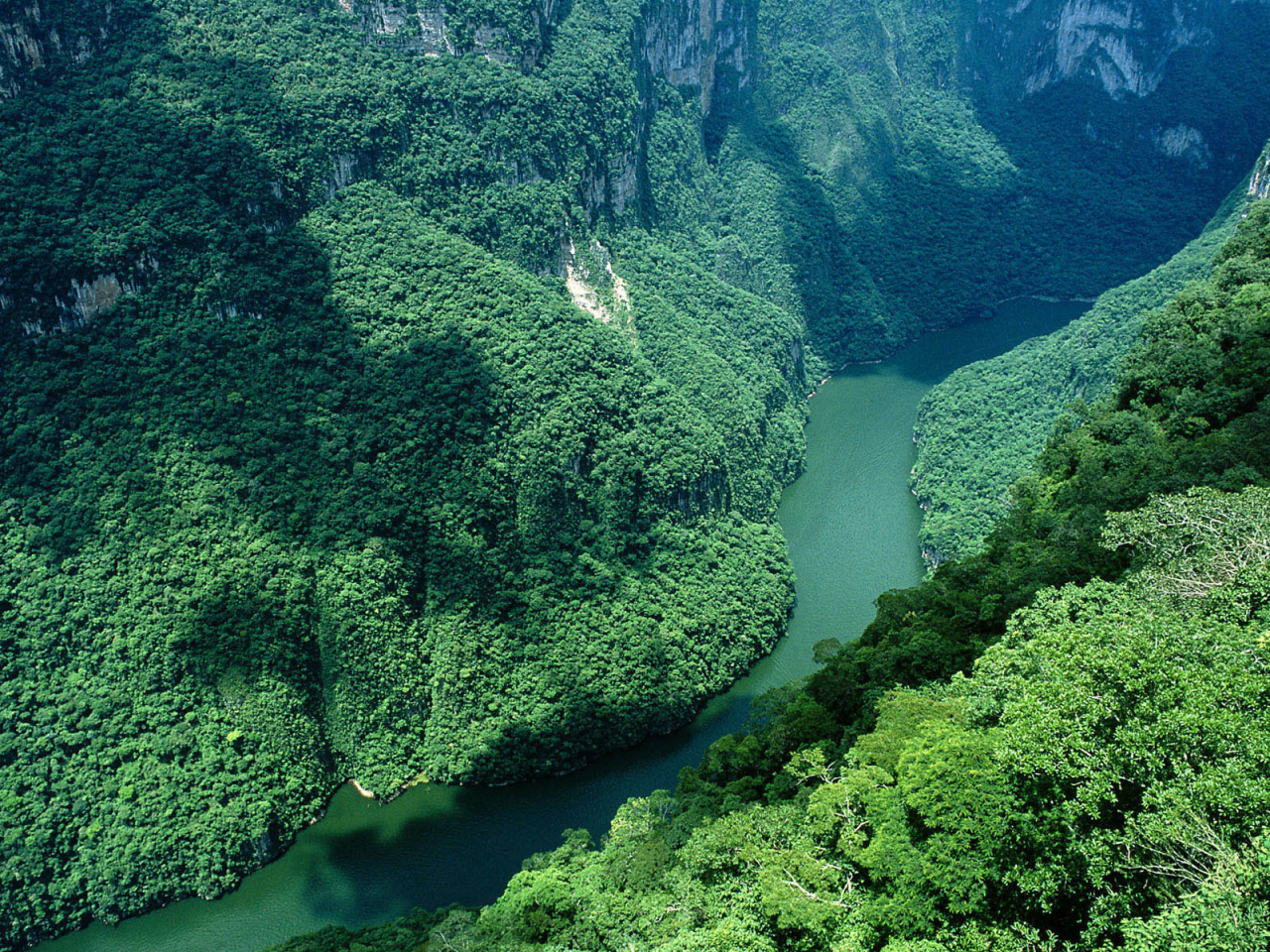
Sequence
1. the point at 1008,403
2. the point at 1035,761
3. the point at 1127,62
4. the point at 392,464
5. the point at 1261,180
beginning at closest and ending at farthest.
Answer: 1. the point at 1035,761
2. the point at 392,464
3. the point at 1008,403
4. the point at 1261,180
5. the point at 1127,62

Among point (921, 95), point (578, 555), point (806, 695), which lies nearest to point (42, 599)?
point (578, 555)

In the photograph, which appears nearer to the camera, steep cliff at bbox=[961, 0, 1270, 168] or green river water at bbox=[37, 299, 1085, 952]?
green river water at bbox=[37, 299, 1085, 952]

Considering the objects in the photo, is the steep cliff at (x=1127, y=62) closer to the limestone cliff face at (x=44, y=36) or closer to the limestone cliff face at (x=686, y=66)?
the limestone cliff face at (x=686, y=66)

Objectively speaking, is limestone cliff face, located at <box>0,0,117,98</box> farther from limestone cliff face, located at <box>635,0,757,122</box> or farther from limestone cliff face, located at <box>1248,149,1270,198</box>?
limestone cliff face, located at <box>1248,149,1270,198</box>

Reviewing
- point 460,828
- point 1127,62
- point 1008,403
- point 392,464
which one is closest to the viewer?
point 460,828

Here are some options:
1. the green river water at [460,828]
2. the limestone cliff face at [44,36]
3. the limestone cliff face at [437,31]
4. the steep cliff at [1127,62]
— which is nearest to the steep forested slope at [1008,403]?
the green river water at [460,828]

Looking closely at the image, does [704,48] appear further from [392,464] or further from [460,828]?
[460,828]

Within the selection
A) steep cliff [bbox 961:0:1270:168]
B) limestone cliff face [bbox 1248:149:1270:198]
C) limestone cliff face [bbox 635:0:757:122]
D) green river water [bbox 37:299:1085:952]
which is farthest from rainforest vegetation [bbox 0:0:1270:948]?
steep cliff [bbox 961:0:1270:168]

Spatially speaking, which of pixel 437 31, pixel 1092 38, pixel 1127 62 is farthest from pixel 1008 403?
pixel 1092 38
